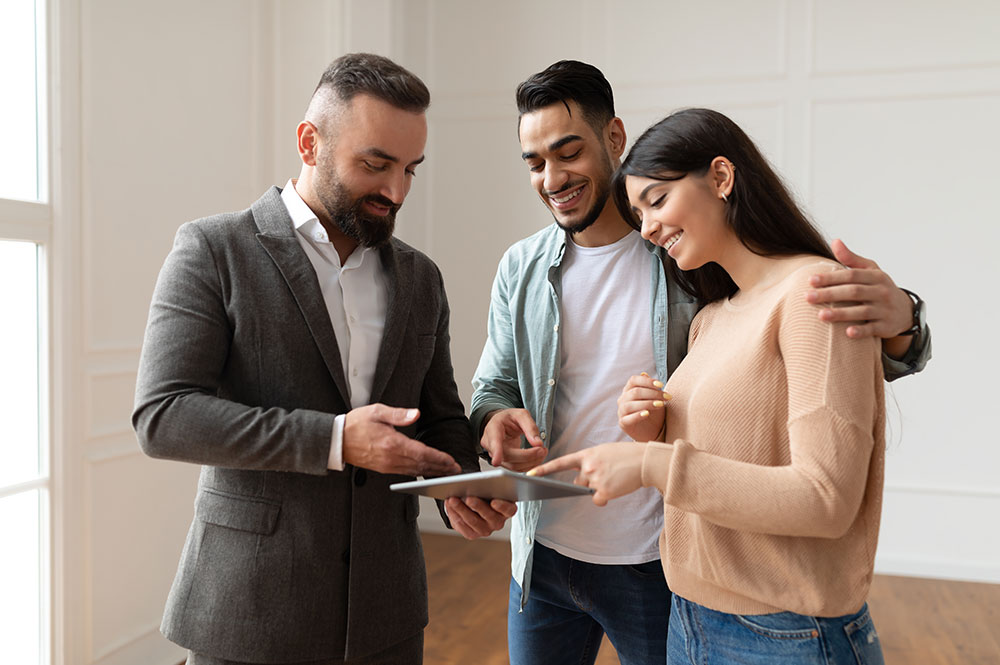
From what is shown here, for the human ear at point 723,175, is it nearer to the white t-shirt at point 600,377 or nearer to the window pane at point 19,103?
the white t-shirt at point 600,377

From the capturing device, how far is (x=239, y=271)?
4.58 ft

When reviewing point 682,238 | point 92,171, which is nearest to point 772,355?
point 682,238

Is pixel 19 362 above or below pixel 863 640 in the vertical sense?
above

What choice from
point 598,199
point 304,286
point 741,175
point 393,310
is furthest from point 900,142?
point 304,286

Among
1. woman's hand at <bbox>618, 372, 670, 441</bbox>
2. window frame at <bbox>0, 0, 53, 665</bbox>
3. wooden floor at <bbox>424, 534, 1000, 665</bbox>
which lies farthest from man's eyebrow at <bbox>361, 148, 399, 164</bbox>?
wooden floor at <bbox>424, 534, 1000, 665</bbox>

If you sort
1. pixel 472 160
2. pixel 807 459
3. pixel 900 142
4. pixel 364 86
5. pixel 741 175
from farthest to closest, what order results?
1. pixel 472 160
2. pixel 900 142
3. pixel 364 86
4. pixel 741 175
5. pixel 807 459

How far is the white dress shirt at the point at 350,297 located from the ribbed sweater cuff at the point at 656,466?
558mm

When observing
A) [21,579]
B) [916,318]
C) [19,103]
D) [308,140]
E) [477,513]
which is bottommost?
[21,579]

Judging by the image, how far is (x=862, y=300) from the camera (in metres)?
1.16

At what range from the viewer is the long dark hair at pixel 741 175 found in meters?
1.34

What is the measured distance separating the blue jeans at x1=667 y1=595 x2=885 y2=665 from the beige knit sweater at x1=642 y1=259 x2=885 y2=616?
0.08 ft

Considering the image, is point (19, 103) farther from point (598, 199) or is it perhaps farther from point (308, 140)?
point (598, 199)

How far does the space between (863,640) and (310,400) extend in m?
0.98

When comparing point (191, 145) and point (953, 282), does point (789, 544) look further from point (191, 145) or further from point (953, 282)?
point (953, 282)
